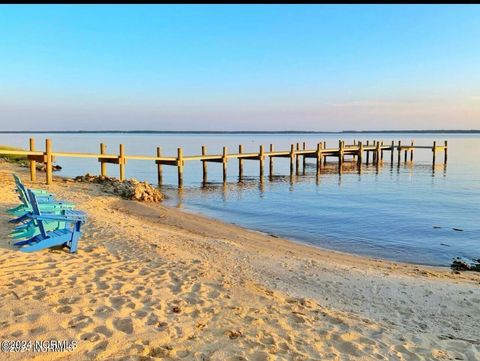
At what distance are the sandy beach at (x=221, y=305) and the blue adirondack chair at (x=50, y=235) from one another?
17cm

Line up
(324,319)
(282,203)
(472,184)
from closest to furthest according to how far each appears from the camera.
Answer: (324,319)
(282,203)
(472,184)

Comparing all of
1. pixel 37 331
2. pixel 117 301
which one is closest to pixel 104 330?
pixel 37 331

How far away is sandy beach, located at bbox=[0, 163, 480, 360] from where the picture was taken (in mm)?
4113

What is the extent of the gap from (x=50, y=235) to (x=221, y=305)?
359cm

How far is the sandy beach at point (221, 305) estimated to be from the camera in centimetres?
411

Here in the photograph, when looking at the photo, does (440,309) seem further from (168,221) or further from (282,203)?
(282,203)

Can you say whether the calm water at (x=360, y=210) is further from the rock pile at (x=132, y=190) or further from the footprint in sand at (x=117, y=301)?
the footprint in sand at (x=117, y=301)

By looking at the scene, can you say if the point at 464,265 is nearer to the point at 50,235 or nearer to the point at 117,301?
the point at 117,301

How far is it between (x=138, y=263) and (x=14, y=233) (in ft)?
8.12

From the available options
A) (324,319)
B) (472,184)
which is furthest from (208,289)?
(472,184)

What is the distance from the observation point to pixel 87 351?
3789 mm

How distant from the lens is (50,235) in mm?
7129

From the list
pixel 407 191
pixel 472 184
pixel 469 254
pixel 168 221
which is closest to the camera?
pixel 469 254

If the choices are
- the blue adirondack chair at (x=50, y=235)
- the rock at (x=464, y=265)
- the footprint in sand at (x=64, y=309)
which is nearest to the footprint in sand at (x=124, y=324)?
the footprint in sand at (x=64, y=309)
